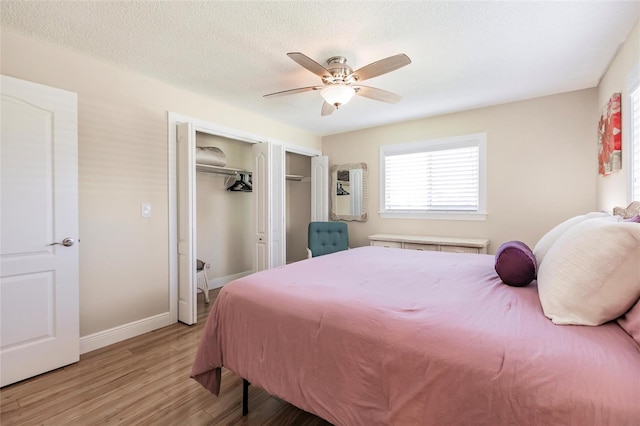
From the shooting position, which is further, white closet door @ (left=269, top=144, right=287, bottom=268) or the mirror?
the mirror

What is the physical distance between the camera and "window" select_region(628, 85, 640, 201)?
1988 millimetres

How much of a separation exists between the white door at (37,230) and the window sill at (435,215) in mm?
3617

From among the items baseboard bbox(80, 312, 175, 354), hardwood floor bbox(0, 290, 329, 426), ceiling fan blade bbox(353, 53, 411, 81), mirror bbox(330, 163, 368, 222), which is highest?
ceiling fan blade bbox(353, 53, 411, 81)

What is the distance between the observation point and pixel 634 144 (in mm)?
2039

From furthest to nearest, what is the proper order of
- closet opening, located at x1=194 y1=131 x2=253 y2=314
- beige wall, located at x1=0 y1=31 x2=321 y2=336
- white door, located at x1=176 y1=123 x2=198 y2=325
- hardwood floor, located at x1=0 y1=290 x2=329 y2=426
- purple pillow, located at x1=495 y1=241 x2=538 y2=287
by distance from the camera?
closet opening, located at x1=194 y1=131 x2=253 y2=314 < white door, located at x1=176 y1=123 x2=198 y2=325 < beige wall, located at x1=0 y1=31 x2=321 y2=336 < hardwood floor, located at x1=0 y1=290 x2=329 y2=426 < purple pillow, located at x1=495 y1=241 x2=538 y2=287

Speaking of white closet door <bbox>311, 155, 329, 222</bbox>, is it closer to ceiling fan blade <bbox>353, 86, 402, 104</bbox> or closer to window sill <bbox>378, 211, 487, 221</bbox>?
window sill <bbox>378, 211, 487, 221</bbox>

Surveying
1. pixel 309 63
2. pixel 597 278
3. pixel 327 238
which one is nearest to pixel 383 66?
pixel 309 63

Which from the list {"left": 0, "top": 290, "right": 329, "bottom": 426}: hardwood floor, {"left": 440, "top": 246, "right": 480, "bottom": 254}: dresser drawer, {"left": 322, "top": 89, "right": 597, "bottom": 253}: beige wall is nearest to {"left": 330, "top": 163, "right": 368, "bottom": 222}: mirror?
{"left": 322, "top": 89, "right": 597, "bottom": 253}: beige wall

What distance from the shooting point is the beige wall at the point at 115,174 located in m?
2.35

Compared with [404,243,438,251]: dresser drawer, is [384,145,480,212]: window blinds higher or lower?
higher

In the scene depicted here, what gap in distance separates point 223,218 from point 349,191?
2.03m

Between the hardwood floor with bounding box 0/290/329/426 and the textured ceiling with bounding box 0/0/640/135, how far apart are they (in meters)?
2.50

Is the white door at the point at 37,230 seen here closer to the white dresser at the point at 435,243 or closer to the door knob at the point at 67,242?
the door knob at the point at 67,242

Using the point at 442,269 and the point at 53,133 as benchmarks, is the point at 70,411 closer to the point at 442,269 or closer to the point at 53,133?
the point at 53,133
